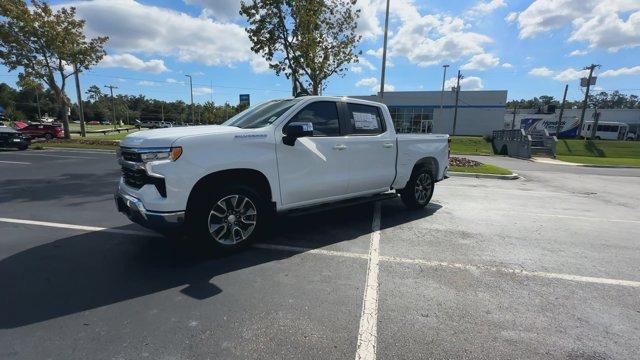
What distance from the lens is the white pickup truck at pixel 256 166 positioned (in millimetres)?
3820

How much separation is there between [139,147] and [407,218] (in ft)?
14.7

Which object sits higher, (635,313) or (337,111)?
(337,111)

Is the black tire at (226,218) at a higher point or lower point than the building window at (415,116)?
lower

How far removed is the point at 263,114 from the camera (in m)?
5.07

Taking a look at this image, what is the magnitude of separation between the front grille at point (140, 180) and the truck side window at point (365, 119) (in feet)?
9.35

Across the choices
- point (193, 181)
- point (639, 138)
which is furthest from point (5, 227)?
point (639, 138)

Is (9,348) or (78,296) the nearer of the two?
(9,348)

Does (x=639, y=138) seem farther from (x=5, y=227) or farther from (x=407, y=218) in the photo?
(x=5, y=227)

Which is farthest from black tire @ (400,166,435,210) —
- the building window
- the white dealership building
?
the building window

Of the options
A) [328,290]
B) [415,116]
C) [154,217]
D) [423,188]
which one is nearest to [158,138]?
[154,217]

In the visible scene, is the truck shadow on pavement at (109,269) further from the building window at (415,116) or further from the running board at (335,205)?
the building window at (415,116)

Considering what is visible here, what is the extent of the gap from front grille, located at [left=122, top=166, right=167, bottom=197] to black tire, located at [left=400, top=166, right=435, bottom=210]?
4.37m

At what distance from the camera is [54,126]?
92.8ft

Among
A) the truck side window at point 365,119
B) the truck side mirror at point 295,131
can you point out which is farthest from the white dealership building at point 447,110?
the truck side mirror at point 295,131
